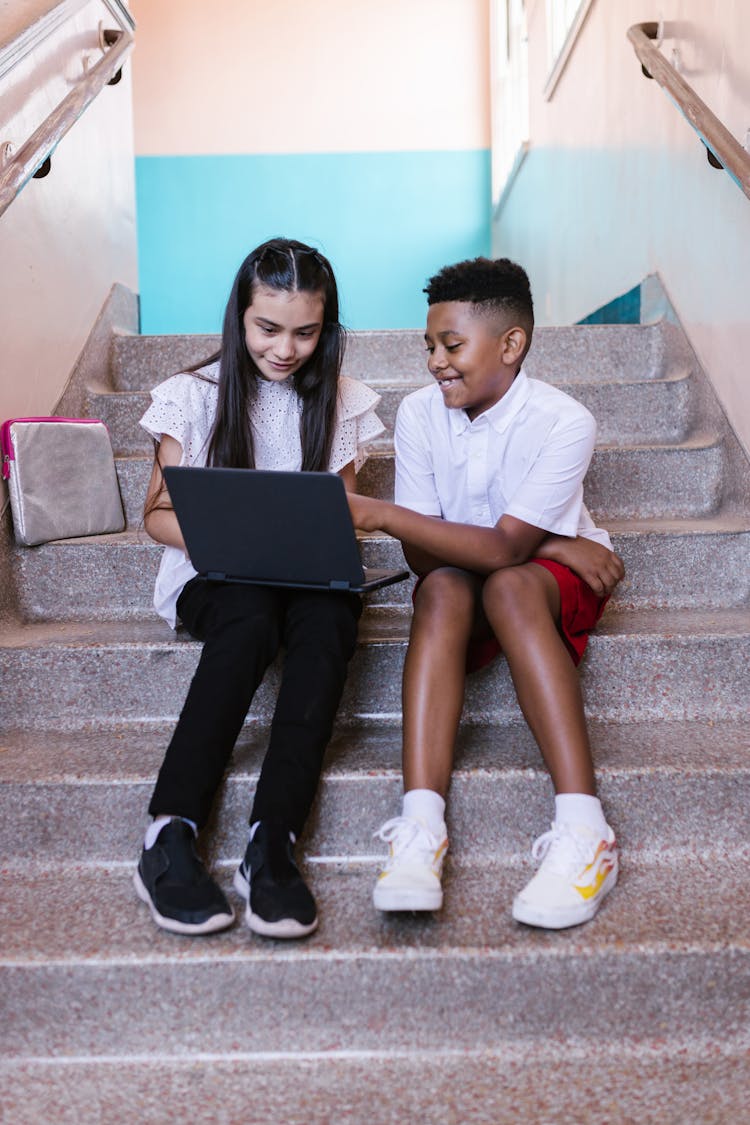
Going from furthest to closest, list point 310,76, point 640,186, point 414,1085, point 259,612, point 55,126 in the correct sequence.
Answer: point 310,76 < point 640,186 < point 55,126 < point 259,612 < point 414,1085

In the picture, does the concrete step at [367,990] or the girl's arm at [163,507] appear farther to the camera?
the girl's arm at [163,507]

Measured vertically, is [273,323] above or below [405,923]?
above

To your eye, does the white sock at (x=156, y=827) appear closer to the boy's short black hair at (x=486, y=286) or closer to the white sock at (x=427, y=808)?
the white sock at (x=427, y=808)

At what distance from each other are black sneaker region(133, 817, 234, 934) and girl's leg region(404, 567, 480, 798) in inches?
10.3

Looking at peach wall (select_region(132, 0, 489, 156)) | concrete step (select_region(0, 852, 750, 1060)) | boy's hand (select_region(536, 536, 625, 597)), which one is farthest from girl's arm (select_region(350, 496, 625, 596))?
peach wall (select_region(132, 0, 489, 156))

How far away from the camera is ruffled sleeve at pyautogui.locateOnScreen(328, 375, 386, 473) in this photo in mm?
1651

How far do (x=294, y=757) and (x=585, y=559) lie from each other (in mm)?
502

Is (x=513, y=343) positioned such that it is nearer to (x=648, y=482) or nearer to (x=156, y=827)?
(x=648, y=482)

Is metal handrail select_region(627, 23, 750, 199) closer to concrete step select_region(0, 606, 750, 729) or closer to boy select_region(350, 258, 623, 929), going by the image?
boy select_region(350, 258, 623, 929)

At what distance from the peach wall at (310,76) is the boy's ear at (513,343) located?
159 inches

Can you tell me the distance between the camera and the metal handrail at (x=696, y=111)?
168 cm

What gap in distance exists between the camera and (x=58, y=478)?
1869 millimetres

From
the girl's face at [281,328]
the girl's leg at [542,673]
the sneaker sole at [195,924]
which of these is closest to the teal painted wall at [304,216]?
the girl's face at [281,328]

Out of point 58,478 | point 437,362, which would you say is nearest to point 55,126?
point 58,478
